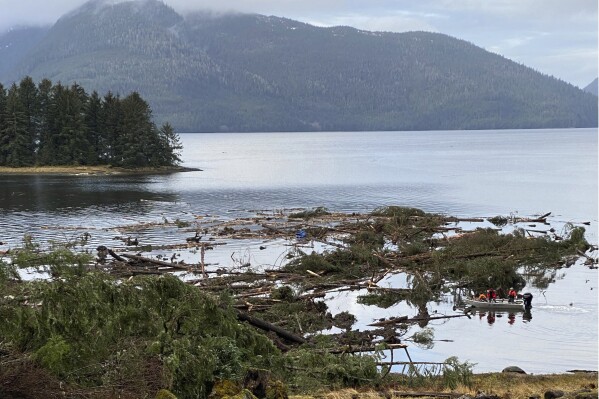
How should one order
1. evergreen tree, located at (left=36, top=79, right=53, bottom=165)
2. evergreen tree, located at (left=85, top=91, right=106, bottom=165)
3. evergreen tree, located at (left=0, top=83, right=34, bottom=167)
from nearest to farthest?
evergreen tree, located at (left=0, top=83, right=34, bottom=167) → evergreen tree, located at (left=36, top=79, right=53, bottom=165) → evergreen tree, located at (left=85, top=91, right=106, bottom=165)

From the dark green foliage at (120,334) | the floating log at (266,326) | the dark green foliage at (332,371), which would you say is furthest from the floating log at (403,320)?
the dark green foliage at (120,334)

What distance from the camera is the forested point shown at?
108 metres

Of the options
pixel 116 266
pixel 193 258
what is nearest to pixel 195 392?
pixel 116 266

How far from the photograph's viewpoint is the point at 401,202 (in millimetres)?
74812

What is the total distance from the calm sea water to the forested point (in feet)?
26.7

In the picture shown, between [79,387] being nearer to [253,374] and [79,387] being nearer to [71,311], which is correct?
[71,311]

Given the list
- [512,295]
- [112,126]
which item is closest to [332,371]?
[512,295]

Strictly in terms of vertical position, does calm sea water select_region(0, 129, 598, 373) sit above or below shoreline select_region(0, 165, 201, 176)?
below

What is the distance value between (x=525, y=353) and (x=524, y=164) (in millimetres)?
124641

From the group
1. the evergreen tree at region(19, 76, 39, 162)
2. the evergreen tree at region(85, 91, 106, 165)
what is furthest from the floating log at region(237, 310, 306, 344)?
the evergreen tree at region(19, 76, 39, 162)

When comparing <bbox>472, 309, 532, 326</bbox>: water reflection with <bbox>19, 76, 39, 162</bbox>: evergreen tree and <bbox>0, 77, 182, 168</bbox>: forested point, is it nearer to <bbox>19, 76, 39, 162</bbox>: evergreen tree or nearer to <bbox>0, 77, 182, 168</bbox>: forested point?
<bbox>0, 77, 182, 168</bbox>: forested point

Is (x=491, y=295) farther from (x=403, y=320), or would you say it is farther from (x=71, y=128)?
(x=71, y=128)

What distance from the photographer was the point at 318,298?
31422 millimetres

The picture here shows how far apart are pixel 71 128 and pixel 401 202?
52.2 m
